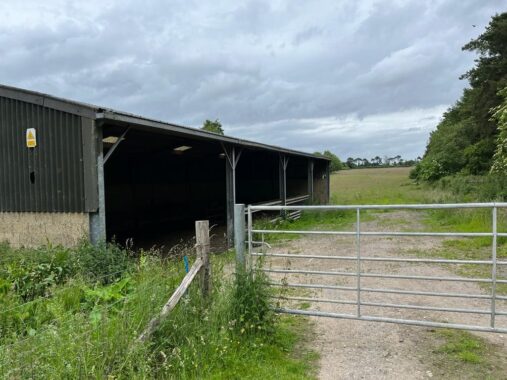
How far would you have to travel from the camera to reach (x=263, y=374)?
130 inches

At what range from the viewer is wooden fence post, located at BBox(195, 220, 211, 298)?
3.97 m

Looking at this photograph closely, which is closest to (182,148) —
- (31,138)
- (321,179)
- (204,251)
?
(31,138)

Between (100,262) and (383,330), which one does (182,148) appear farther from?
(383,330)

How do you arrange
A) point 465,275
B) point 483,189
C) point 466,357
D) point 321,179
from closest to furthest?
point 466,357 < point 465,275 < point 483,189 < point 321,179

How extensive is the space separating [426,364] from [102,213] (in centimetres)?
527

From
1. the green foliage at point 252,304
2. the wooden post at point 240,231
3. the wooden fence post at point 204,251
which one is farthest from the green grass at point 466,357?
the wooden fence post at point 204,251

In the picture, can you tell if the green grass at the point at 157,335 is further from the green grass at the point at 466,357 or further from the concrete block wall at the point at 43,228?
the concrete block wall at the point at 43,228

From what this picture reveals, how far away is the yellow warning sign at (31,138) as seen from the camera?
23.6ft

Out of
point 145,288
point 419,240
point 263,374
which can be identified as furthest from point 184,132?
point 419,240

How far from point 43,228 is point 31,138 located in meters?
1.64

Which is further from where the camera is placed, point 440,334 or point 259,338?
point 440,334

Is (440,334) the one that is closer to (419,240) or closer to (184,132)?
(184,132)

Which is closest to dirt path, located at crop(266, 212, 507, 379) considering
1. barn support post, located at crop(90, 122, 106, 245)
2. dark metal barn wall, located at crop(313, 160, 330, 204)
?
barn support post, located at crop(90, 122, 106, 245)

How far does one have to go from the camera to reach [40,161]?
284 inches
